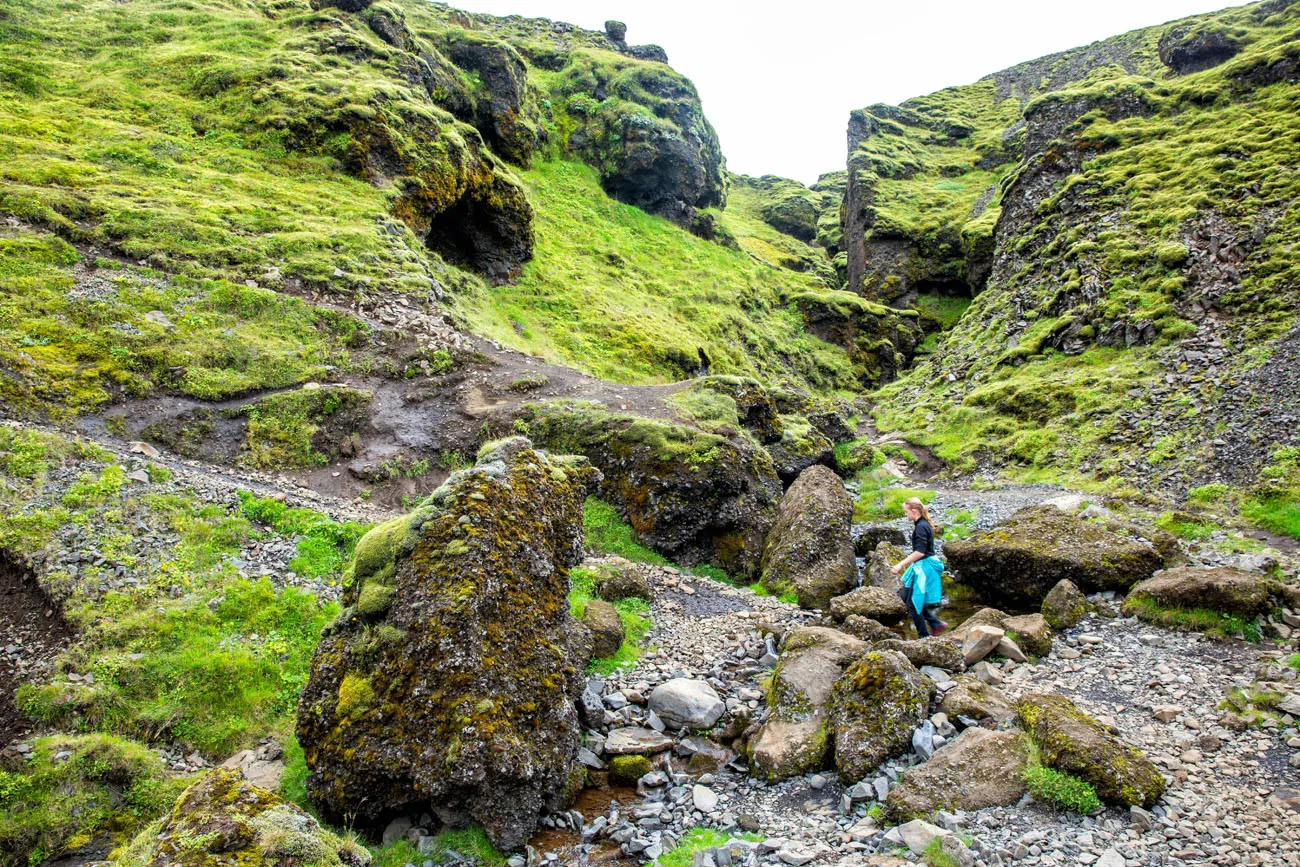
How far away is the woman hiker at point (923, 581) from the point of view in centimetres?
1309

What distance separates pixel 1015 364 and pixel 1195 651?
95.7ft

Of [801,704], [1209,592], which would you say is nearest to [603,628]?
[801,704]

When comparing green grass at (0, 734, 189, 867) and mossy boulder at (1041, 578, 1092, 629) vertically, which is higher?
mossy boulder at (1041, 578, 1092, 629)

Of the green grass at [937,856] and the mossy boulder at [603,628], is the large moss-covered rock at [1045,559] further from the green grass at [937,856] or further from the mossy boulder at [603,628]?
the green grass at [937,856]

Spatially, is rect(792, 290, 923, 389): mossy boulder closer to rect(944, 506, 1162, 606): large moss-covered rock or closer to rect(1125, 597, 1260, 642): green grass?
rect(944, 506, 1162, 606): large moss-covered rock

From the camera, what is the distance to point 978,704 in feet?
30.1

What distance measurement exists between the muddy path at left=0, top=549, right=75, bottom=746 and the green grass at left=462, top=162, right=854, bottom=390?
21.3 meters

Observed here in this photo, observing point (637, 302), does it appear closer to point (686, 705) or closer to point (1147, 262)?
point (1147, 262)

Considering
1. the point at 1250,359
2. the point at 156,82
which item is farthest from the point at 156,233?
the point at 1250,359

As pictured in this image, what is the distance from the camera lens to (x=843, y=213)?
88.9 m

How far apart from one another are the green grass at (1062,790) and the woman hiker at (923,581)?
5.65 metres

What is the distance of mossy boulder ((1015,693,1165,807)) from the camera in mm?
7113

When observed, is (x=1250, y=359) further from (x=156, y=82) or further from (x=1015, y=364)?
(x=156, y=82)

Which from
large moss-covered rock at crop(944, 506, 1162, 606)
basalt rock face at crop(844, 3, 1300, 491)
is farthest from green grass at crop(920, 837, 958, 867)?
basalt rock face at crop(844, 3, 1300, 491)
